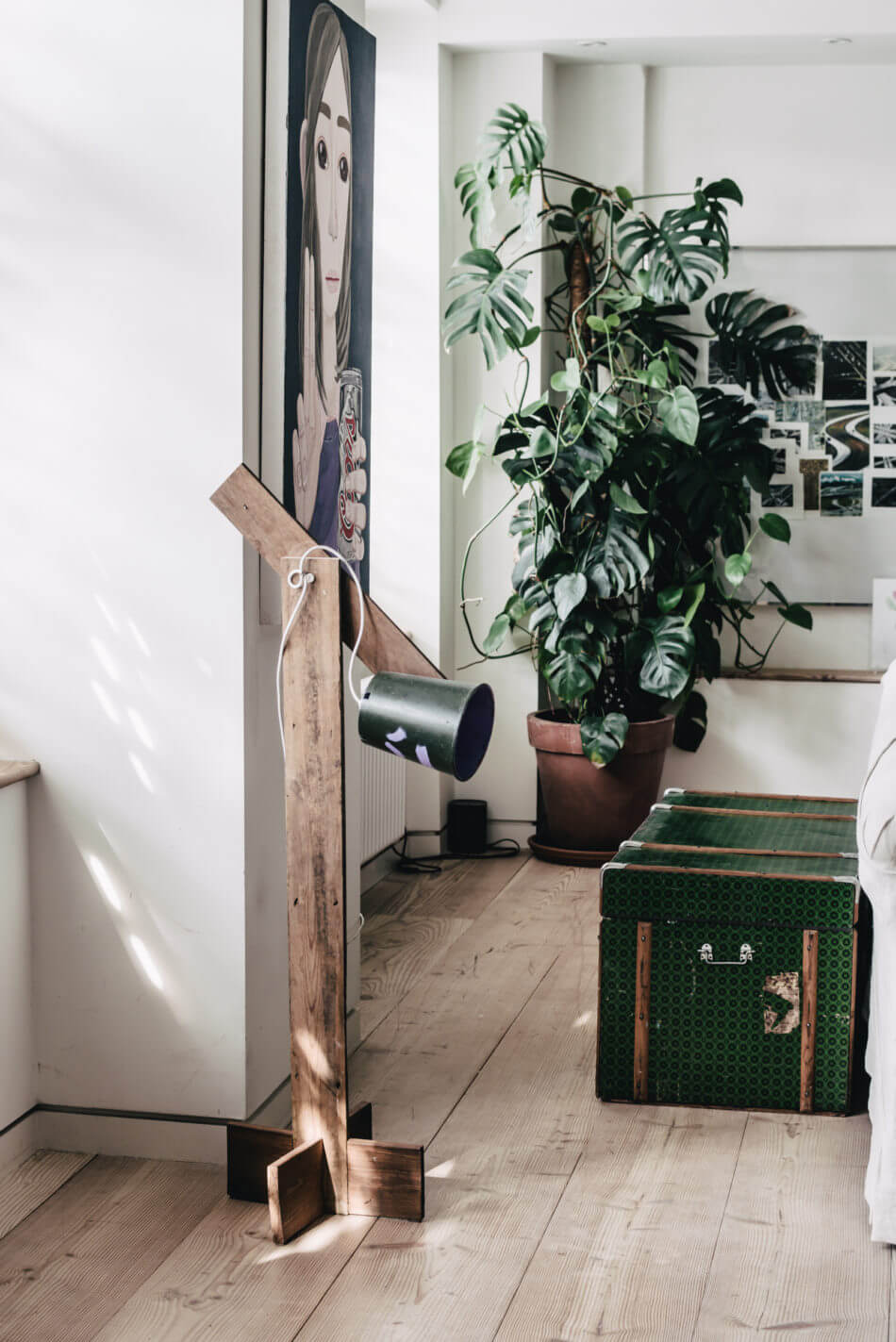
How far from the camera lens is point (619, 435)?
4.45 metres

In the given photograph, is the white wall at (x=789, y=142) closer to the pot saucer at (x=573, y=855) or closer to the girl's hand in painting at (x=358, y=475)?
the pot saucer at (x=573, y=855)

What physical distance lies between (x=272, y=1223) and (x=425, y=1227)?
0.24 metres

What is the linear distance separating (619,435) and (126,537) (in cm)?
233

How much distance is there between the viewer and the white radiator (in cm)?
430

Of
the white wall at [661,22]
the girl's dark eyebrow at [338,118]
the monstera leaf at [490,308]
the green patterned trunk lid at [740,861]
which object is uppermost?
the white wall at [661,22]

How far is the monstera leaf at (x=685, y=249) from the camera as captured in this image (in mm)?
4438

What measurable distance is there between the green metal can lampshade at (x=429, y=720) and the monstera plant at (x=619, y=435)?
223cm

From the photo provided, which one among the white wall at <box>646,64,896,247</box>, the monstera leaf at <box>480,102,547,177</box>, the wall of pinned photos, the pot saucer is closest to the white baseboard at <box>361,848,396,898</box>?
the pot saucer

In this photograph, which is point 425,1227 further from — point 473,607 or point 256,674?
point 473,607

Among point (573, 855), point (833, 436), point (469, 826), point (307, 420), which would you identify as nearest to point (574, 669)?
point (573, 855)

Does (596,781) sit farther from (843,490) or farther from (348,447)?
(348,447)

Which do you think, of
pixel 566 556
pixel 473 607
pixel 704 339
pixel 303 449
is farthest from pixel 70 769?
pixel 704 339

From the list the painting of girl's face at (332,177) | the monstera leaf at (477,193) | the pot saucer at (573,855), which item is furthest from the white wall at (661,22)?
the pot saucer at (573,855)

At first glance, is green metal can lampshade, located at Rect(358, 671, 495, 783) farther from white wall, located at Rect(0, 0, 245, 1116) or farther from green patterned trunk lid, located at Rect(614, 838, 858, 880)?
green patterned trunk lid, located at Rect(614, 838, 858, 880)
